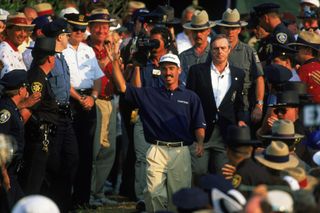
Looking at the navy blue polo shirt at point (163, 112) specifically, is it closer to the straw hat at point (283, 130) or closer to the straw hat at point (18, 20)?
the straw hat at point (283, 130)

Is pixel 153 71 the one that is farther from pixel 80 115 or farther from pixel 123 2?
pixel 123 2

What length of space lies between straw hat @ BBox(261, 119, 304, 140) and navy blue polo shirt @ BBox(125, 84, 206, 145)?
1.07m

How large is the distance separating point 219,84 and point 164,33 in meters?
1.04

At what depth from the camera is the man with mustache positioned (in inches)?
619

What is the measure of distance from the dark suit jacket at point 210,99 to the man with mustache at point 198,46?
0.44 m

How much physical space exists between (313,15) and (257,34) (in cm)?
217

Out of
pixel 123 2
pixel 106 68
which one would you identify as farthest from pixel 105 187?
pixel 123 2

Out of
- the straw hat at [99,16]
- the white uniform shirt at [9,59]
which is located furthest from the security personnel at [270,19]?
the white uniform shirt at [9,59]

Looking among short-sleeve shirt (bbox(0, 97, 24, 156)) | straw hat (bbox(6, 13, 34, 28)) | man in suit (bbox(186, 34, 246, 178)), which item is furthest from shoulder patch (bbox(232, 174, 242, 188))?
straw hat (bbox(6, 13, 34, 28))

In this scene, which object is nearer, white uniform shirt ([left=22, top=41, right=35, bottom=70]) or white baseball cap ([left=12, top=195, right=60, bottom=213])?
white baseball cap ([left=12, top=195, right=60, bottom=213])

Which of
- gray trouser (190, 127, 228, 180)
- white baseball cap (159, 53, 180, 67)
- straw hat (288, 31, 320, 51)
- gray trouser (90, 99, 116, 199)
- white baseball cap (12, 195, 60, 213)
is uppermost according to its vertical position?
white baseball cap (12, 195, 60, 213)

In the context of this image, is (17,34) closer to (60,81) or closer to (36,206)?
(60,81)

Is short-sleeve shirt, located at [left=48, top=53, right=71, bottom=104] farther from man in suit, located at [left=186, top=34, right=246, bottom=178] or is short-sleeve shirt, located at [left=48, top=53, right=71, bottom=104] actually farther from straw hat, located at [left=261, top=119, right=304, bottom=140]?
straw hat, located at [left=261, top=119, right=304, bottom=140]

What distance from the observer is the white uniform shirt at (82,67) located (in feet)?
51.4
